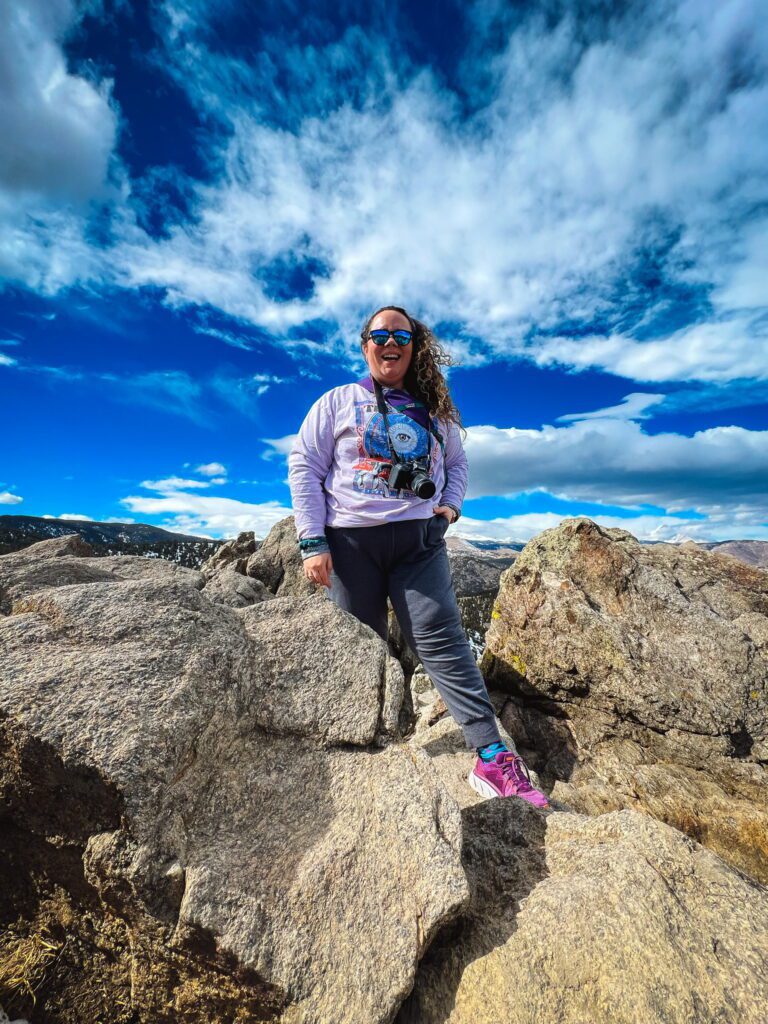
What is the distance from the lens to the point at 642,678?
Result: 930cm

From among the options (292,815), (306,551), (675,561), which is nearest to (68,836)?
(292,815)

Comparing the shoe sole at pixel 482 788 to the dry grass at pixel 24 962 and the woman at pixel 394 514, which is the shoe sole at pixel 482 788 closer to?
the woman at pixel 394 514

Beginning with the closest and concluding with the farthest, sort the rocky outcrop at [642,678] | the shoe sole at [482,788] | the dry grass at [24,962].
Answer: the dry grass at [24,962] → the shoe sole at [482,788] → the rocky outcrop at [642,678]

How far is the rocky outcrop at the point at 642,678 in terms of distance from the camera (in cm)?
823

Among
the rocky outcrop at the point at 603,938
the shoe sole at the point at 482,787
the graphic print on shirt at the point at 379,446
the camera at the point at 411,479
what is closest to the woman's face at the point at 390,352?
the graphic print on shirt at the point at 379,446

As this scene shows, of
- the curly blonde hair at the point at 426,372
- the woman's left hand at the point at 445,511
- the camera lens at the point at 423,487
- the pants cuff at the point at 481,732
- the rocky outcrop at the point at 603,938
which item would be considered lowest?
the rocky outcrop at the point at 603,938

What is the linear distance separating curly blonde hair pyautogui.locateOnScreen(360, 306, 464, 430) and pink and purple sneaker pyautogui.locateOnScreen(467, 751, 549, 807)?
15.3ft

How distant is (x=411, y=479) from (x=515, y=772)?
3.84 metres

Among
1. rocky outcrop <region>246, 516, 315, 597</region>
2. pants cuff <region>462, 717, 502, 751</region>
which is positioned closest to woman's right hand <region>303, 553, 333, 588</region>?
pants cuff <region>462, 717, 502, 751</region>

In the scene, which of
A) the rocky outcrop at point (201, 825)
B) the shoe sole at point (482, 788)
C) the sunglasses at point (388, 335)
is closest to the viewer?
the rocky outcrop at point (201, 825)

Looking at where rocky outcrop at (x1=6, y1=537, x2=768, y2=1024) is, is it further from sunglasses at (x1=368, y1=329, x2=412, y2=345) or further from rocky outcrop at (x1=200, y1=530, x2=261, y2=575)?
rocky outcrop at (x1=200, y1=530, x2=261, y2=575)

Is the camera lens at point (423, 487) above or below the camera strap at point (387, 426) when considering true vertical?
below

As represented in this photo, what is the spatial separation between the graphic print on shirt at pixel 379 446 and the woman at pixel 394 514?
1 centimetres

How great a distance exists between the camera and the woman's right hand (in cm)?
621
